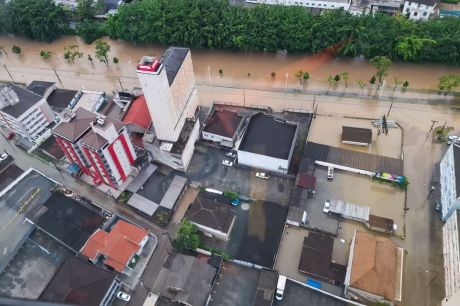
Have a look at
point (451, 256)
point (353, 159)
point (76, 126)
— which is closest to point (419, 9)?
point (353, 159)

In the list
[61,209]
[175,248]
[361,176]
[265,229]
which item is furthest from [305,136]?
[61,209]

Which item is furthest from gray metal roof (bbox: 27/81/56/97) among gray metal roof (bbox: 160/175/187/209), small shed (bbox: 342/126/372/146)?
small shed (bbox: 342/126/372/146)

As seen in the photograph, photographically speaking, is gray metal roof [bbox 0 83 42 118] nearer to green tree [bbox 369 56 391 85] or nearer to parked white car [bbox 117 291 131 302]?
parked white car [bbox 117 291 131 302]

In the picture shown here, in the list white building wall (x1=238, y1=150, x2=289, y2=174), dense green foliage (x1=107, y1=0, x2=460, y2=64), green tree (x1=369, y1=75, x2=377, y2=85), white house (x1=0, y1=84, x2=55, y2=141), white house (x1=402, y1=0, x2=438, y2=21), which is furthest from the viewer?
white house (x1=402, y1=0, x2=438, y2=21)

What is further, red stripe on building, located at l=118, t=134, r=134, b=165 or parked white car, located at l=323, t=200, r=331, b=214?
red stripe on building, located at l=118, t=134, r=134, b=165

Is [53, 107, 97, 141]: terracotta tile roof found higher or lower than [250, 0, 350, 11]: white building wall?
lower

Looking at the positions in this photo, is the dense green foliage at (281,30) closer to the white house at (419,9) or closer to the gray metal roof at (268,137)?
→ the white house at (419,9)
